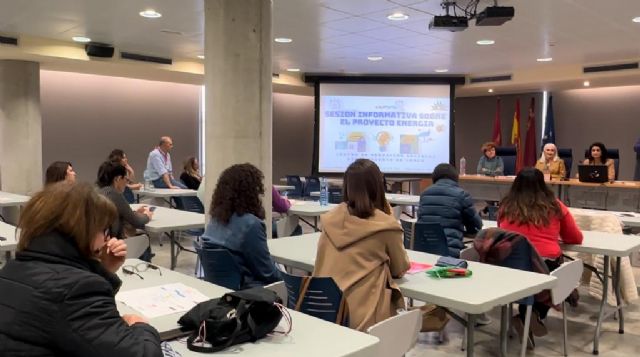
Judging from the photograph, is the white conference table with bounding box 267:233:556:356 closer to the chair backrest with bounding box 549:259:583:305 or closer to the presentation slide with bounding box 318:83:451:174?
the chair backrest with bounding box 549:259:583:305

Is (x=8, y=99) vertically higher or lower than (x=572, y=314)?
higher

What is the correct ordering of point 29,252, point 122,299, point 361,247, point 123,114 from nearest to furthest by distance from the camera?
point 29,252, point 122,299, point 361,247, point 123,114

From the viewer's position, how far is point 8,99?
347 inches

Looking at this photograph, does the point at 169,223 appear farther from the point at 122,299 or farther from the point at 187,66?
the point at 187,66

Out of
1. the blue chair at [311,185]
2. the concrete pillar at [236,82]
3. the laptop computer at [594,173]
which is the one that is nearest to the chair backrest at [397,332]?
the concrete pillar at [236,82]

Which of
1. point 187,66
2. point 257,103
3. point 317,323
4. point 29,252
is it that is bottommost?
point 317,323

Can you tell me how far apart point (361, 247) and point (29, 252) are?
1.49 m

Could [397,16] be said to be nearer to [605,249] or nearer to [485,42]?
[485,42]

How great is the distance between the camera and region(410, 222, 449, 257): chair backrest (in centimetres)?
438

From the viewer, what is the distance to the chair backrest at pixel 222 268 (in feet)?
10.0

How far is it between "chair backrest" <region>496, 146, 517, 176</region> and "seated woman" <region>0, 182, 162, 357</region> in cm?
Answer: 1045

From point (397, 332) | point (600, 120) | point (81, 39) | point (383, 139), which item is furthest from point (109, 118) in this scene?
point (600, 120)

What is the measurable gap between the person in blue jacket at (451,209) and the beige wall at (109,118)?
8.10 meters

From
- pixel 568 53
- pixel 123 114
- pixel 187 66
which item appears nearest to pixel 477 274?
pixel 568 53
